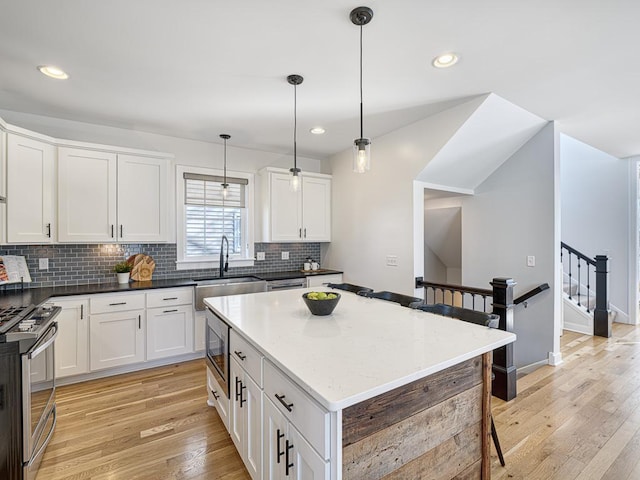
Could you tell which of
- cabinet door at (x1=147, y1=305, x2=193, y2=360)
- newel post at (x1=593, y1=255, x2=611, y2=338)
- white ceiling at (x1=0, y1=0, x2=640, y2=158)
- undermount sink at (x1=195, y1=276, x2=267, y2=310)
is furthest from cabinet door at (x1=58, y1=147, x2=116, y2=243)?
newel post at (x1=593, y1=255, x2=611, y2=338)

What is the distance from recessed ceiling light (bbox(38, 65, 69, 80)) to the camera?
231 centimetres

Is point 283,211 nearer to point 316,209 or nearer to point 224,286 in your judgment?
point 316,209

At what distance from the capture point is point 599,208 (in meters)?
5.22

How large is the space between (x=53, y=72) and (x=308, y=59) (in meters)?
1.97

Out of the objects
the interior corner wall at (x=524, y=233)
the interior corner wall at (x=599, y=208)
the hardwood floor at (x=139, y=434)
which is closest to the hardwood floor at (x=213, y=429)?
the hardwood floor at (x=139, y=434)

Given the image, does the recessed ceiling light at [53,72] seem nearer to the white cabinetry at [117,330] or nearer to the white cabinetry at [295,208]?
the white cabinetry at [117,330]

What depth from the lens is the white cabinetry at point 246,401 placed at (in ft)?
5.12

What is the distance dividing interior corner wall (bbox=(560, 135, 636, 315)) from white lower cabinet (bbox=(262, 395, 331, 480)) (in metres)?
5.48

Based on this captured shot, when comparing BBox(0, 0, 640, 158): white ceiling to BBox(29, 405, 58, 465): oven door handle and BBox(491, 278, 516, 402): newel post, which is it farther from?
BBox(29, 405, 58, 465): oven door handle

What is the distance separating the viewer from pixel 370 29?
189 cm

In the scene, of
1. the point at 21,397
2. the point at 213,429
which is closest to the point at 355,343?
the point at 213,429

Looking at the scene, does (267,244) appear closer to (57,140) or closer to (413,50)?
(57,140)

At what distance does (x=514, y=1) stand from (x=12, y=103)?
13.5 ft

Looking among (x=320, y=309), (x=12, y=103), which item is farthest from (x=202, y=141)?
(x=320, y=309)
